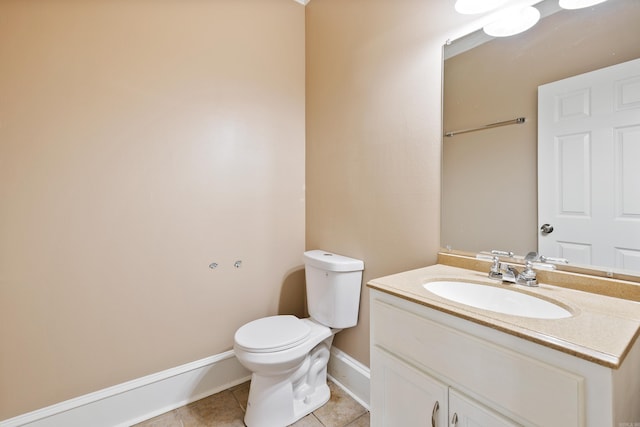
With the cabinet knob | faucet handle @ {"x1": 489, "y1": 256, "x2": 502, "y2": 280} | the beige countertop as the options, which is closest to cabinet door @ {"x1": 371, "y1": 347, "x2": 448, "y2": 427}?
the cabinet knob

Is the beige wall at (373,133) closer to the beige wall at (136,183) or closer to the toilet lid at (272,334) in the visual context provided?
the beige wall at (136,183)

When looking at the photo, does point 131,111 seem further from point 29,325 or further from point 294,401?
point 294,401

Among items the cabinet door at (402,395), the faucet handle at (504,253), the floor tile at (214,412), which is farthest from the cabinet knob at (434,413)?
the floor tile at (214,412)

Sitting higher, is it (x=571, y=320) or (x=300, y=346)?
(x=571, y=320)

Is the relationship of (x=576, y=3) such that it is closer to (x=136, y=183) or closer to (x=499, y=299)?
(x=499, y=299)

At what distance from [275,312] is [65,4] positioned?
1965 millimetres

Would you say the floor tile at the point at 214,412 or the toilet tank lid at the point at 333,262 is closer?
the floor tile at the point at 214,412

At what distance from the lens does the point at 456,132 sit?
1.28m

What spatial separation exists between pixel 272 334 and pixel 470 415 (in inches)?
37.4

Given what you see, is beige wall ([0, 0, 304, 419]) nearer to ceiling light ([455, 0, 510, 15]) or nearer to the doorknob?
ceiling light ([455, 0, 510, 15])

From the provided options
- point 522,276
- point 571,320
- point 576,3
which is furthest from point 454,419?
point 576,3

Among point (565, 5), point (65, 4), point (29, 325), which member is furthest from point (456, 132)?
point (29, 325)

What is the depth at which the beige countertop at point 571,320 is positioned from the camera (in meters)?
0.59

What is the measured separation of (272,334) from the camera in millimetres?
1464
